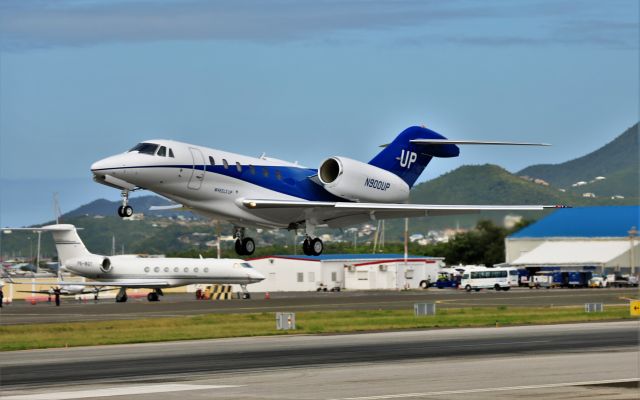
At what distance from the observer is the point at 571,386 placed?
2580cm

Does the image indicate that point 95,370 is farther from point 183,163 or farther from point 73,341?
point 73,341

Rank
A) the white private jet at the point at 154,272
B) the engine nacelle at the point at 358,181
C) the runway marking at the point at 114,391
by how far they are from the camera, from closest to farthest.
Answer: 1. the runway marking at the point at 114,391
2. the engine nacelle at the point at 358,181
3. the white private jet at the point at 154,272

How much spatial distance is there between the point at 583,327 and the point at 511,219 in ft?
19.1

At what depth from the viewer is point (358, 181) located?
45.2m

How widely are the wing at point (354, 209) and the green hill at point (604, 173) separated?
7.22m

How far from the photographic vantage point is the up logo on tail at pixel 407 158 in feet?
158

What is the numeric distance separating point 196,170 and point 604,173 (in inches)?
Answer: 2978

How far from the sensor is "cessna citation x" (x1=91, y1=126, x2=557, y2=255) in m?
38.8

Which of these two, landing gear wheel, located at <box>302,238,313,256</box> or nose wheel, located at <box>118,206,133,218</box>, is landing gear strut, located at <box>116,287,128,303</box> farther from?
nose wheel, located at <box>118,206,133,218</box>

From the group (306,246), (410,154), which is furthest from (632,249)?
(306,246)

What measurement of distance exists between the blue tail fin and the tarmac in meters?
7.23

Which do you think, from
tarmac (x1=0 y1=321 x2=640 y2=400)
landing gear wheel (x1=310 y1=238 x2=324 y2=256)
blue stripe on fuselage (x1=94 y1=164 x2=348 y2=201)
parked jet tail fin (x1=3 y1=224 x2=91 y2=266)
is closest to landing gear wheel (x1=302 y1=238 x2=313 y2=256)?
landing gear wheel (x1=310 y1=238 x2=324 y2=256)

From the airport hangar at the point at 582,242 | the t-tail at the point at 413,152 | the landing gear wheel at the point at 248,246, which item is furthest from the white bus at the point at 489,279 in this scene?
the landing gear wheel at the point at 248,246

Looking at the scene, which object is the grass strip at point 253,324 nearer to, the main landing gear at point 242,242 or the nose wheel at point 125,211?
the main landing gear at point 242,242
